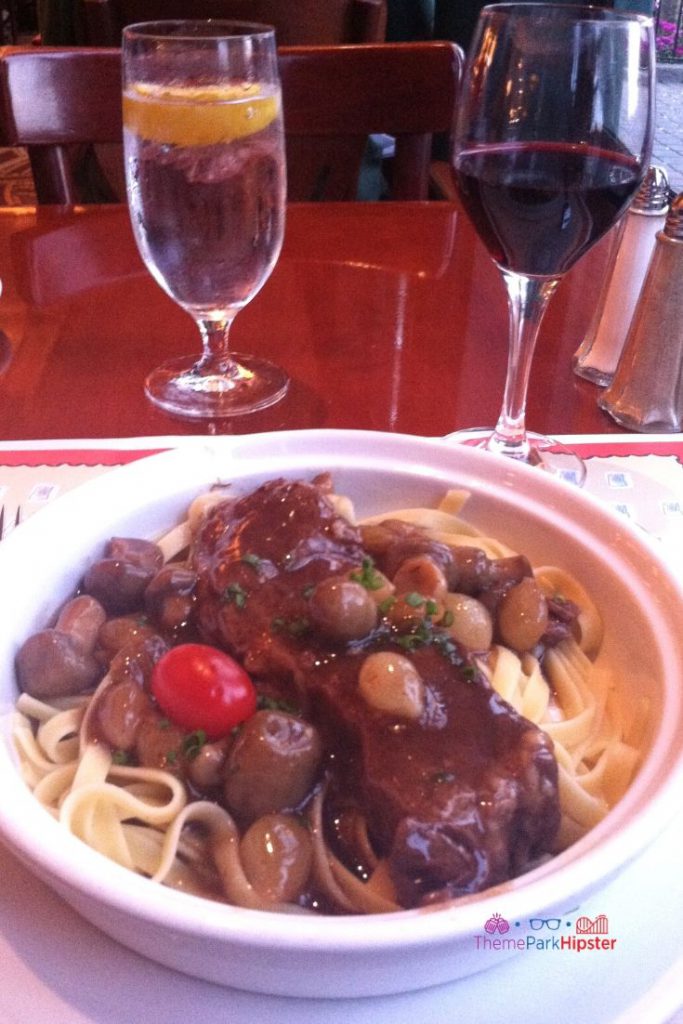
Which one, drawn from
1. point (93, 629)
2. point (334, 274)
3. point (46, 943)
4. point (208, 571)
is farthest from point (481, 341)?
point (46, 943)

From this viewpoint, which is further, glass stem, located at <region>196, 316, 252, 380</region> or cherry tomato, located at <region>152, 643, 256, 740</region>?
glass stem, located at <region>196, 316, 252, 380</region>

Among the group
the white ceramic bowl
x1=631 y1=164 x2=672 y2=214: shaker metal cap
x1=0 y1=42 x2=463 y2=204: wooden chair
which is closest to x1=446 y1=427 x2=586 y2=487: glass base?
the white ceramic bowl

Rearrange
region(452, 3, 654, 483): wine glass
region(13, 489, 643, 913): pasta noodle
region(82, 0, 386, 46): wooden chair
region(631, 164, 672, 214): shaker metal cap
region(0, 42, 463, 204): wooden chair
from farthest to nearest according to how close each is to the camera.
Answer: region(82, 0, 386, 46): wooden chair
region(0, 42, 463, 204): wooden chair
region(631, 164, 672, 214): shaker metal cap
region(452, 3, 654, 483): wine glass
region(13, 489, 643, 913): pasta noodle

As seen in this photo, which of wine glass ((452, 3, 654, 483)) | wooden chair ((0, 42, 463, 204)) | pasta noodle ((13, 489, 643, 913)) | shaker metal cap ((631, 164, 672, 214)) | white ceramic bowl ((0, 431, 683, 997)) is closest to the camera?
white ceramic bowl ((0, 431, 683, 997))

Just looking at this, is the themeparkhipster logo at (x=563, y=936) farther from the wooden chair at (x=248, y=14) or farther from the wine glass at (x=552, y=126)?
the wooden chair at (x=248, y=14)

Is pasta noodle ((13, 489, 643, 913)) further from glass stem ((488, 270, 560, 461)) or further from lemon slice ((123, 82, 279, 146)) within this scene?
lemon slice ((123, 82, 279, 146))

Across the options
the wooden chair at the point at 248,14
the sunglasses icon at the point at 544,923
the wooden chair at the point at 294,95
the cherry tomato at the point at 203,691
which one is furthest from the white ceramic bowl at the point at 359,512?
the wooden chair at the point at 248,14

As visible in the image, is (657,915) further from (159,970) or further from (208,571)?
(208,571)
